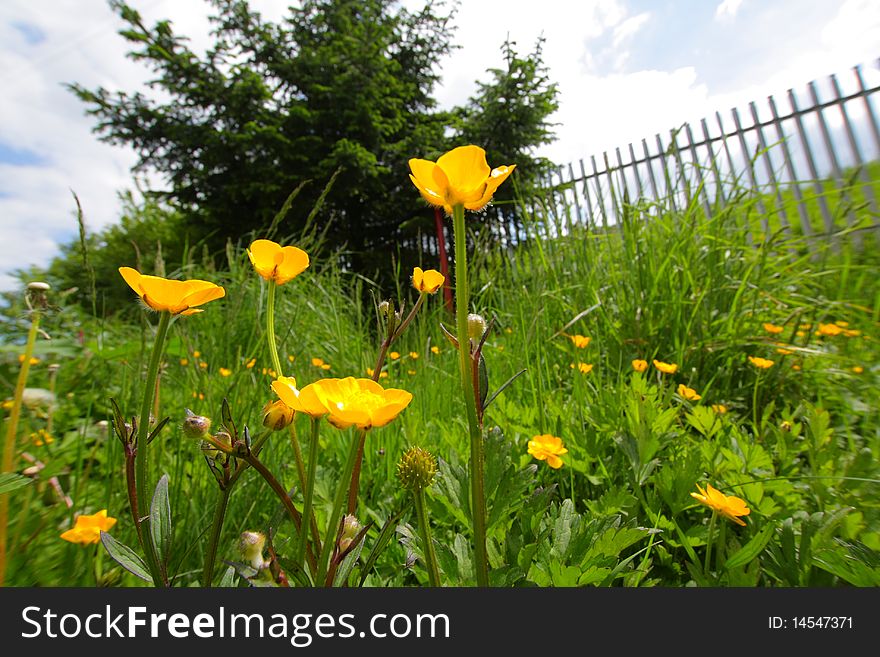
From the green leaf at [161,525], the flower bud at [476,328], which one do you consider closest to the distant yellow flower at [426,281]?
the flower bud at [476,328]

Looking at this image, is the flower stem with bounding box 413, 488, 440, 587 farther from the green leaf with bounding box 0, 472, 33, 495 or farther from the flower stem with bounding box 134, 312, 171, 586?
the green leaf with bounding box 0, 472, 33, 495

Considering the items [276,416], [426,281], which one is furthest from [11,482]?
[426,281]

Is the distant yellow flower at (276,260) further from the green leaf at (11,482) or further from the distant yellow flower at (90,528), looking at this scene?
the distant yellow flower at (90,528)

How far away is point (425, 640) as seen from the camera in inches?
14.4

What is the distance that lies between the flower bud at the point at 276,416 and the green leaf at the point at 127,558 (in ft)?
0.42

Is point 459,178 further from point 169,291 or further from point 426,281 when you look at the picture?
point 169,291

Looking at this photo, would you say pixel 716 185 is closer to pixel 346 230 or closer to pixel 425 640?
pixel 425 640

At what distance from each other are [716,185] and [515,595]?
2.01 m

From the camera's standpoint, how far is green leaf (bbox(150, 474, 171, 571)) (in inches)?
13.6

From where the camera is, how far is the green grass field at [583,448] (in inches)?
22.3

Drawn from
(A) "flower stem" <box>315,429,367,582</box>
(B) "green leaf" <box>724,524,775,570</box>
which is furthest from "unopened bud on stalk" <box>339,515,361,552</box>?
(B) "green leaf" <box>724,524,775,570</box>

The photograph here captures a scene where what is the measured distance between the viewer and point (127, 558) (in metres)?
0.35

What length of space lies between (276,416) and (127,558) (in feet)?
0.53

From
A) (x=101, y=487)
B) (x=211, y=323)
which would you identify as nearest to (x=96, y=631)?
(x=101, y=487)
